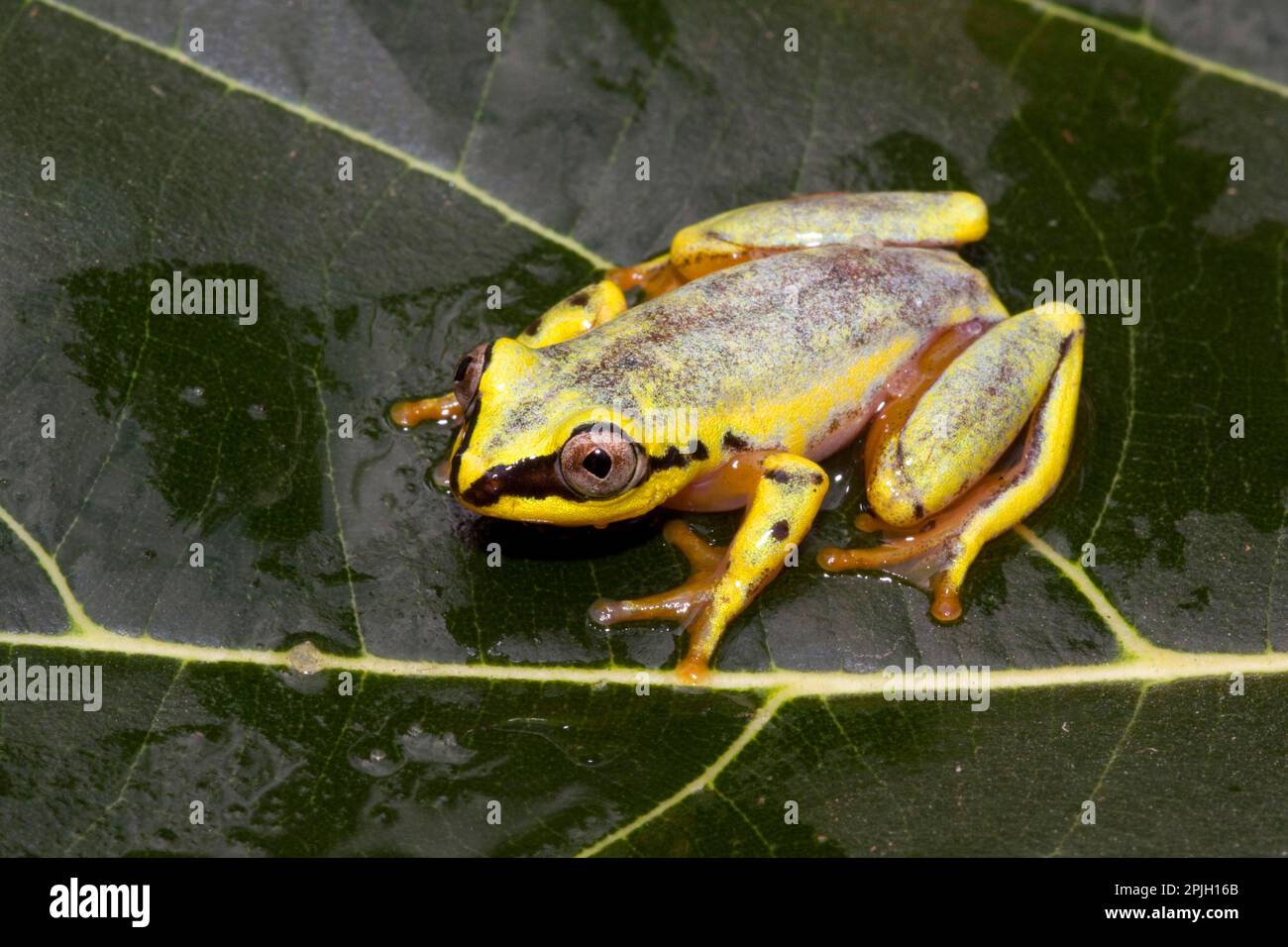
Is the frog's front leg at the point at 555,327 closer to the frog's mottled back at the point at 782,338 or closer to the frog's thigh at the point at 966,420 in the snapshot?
the frog's mottled back at the point at 782,338

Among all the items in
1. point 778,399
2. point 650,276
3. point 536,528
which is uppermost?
point 650,276

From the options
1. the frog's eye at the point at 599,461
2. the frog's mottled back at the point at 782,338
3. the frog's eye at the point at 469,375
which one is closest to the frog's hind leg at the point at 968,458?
the frog's mottled back at the point at 782,338

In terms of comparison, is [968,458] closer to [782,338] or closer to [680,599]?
[782,338]

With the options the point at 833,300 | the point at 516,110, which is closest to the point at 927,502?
the point at 833,300

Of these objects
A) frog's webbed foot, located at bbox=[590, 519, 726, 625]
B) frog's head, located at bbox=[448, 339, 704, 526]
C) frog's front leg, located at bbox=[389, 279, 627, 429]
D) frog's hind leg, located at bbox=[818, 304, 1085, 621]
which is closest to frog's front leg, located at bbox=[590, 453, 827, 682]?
frog's webbed foot, located at bbox=[590, 519, 726, 625]

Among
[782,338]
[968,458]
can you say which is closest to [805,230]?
[782,338]

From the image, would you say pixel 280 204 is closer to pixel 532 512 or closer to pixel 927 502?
pixel 532 512

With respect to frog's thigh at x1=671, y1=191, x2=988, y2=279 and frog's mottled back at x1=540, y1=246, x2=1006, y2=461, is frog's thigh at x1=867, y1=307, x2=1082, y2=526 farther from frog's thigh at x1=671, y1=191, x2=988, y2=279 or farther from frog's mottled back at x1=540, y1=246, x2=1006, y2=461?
frog's thigh at x1=671, y1=191, x2=988, y2=279
